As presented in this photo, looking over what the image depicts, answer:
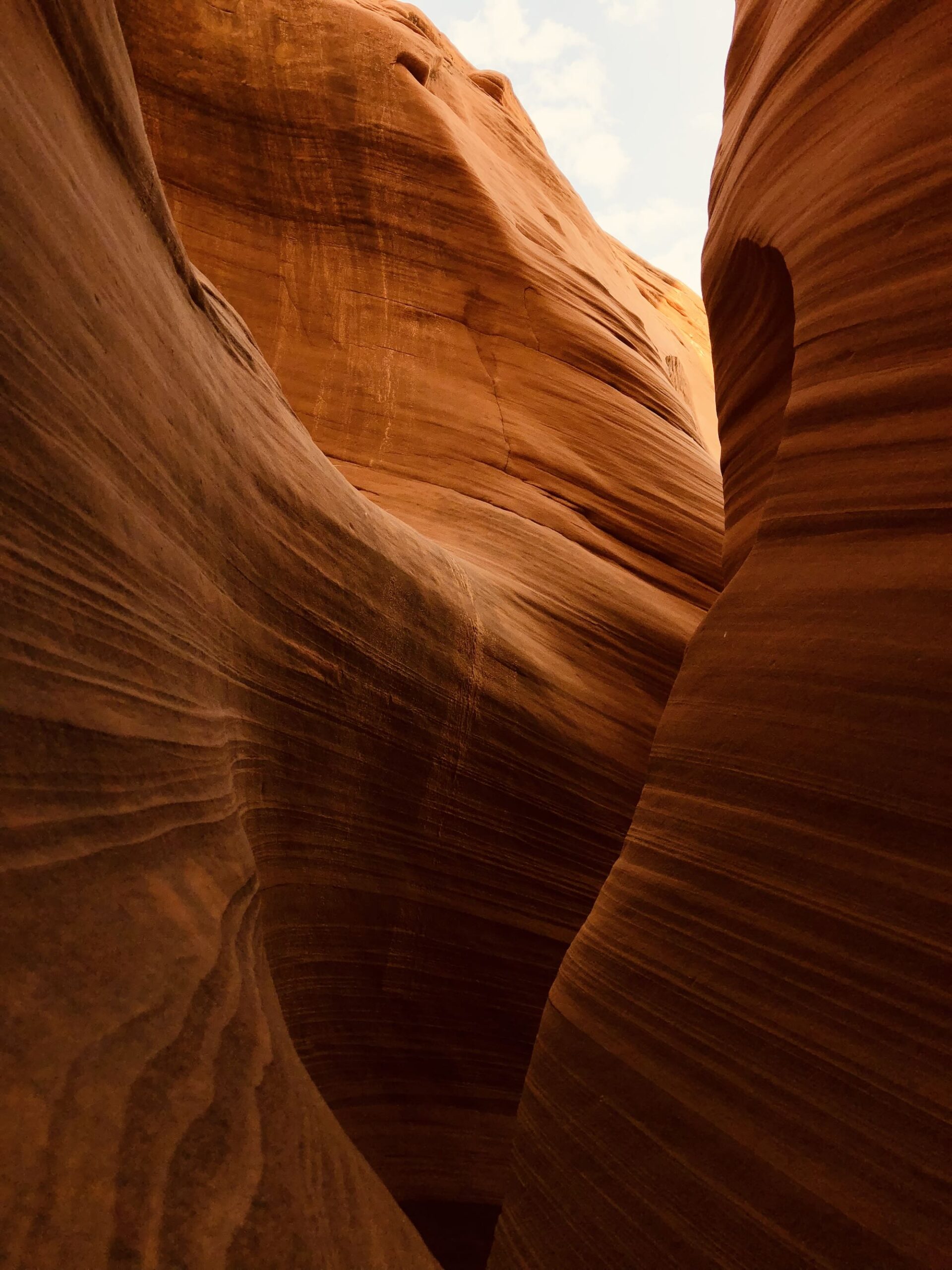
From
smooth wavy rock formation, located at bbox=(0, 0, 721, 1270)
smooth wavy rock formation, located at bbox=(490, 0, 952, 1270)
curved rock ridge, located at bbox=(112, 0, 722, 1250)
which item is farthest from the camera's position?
curved rock ridge, located at bbox=(112, 0, 722, 1250)

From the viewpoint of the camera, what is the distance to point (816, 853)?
1166 mm

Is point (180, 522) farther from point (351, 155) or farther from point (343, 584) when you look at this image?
point (351, 155)

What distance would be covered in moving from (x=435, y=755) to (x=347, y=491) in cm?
60

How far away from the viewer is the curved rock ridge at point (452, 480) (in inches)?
82.8

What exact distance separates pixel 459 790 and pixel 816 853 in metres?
1.11

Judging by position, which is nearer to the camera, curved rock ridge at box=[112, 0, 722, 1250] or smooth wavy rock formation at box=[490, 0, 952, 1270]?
smooth wavy rock formation at box=[490, 0, 952, 1270]

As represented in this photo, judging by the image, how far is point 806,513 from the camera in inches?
55.6

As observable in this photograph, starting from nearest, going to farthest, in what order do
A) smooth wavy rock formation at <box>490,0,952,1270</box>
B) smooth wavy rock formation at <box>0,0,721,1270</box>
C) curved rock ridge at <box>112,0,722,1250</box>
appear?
1. smooth wavy rock formation at <box>0,0,721,1270</box>
2. smooth wavy rock formation at <box>490,0,952,1270</box>
3. curved rock ridge at <box>112,0,722,1250</box>

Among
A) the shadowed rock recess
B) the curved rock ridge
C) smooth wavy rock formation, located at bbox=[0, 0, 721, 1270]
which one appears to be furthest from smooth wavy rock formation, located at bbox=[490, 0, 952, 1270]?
the curved rock ridge

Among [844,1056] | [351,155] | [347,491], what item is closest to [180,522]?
[347,491]

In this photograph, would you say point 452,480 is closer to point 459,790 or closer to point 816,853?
point 459,790

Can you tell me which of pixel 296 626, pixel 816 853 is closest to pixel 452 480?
pixel 296 626

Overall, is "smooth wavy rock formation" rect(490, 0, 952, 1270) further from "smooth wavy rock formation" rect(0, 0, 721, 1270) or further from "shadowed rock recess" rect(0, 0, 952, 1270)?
"smooth wavy rock formation" rect(0, 0, 721, 1270)

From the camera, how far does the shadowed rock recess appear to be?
88 cm
